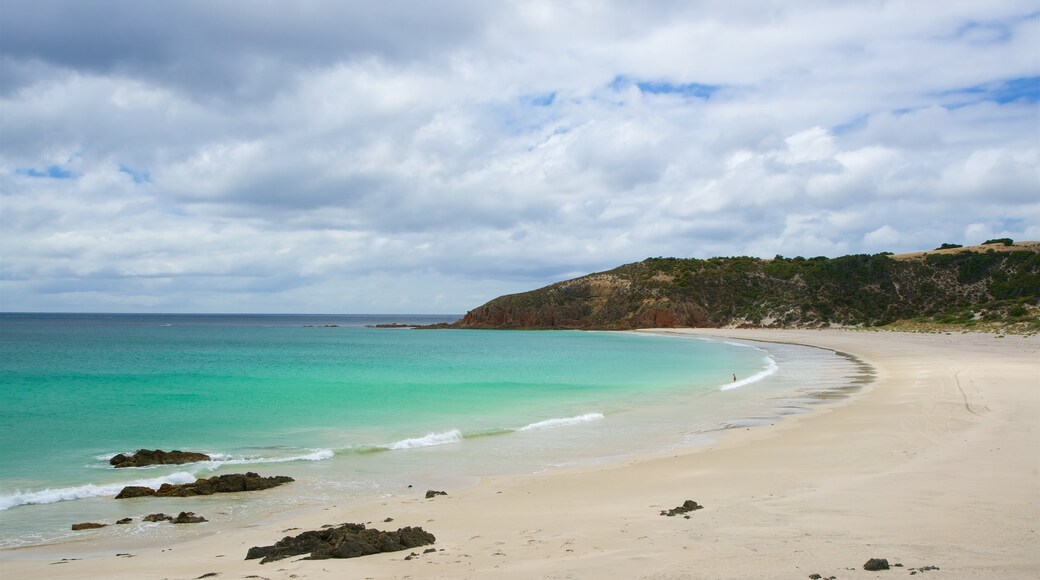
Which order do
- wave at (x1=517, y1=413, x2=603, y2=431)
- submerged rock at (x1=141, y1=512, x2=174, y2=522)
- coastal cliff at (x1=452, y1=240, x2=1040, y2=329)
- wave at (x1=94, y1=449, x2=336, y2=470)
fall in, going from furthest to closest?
1. coastal cliff at (x1=452, y1=240, x2=1040, y2=329)
2. wave at (x1=517, y1=413, x2=603, y2=431)
3. wave at (x1=94, y1=449, x2=336, y2=470)
4. submerged rock at (x1=141, y1=512, x2=174, y2=522)

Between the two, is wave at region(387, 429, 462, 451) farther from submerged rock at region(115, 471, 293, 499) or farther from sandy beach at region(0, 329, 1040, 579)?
sandy beach at region(0, 329, 1040, 579)

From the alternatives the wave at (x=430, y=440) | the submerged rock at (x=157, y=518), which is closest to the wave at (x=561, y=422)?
the wave at (x=430, y=440)

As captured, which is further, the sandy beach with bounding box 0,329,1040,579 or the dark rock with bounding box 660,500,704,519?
the dark rock with bounding box 660,500,704,519

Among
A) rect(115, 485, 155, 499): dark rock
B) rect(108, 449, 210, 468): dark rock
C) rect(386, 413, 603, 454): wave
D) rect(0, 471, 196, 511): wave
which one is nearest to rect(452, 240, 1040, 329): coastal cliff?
rect(386, 413, 603, 454): wave

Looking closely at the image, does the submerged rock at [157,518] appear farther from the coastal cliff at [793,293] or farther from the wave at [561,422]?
the coastal cliff at [793,293]

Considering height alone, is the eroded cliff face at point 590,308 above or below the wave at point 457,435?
above

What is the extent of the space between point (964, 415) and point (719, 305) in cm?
9479

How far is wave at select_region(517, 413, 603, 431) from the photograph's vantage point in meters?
18.4

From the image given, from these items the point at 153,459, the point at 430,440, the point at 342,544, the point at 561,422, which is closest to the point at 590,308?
the point at 561,422

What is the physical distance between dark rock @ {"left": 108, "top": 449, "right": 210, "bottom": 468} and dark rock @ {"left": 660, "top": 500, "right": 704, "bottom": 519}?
9805 mm

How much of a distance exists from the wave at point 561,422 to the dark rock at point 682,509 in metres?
9.67

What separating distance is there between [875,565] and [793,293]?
104564mm

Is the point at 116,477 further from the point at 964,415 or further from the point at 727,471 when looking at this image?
the point at 964,415

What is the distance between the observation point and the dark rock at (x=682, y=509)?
8281mm
